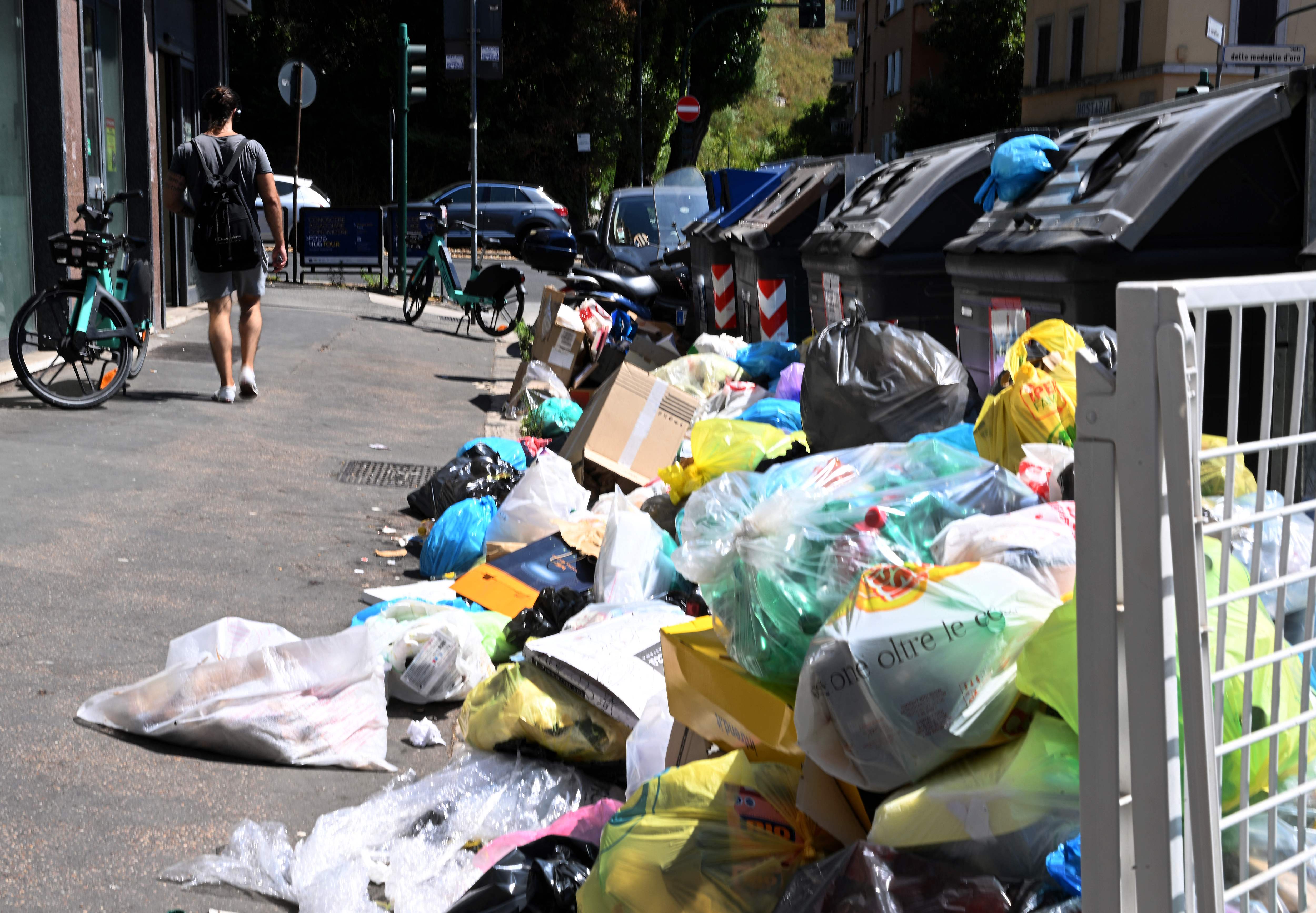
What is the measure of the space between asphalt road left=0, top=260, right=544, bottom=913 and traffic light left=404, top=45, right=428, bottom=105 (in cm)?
724

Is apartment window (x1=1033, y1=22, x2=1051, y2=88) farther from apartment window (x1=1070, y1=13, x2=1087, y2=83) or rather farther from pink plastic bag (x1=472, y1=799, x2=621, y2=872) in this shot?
pink plastic bag (x1=472, y1=799, x2=621, y2=872)

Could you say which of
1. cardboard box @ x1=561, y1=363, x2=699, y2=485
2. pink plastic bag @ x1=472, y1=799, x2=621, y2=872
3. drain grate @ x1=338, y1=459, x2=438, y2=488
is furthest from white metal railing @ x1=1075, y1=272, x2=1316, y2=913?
drain grate @ x1=338, y1=459, x2=438, y2=488

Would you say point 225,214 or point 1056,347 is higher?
point 225,214

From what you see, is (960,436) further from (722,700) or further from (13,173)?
(13,173)

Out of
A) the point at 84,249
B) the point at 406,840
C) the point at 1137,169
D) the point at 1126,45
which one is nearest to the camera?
the point at 406,840

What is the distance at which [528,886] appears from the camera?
7.70ft

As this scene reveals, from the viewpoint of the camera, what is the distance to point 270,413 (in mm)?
7555

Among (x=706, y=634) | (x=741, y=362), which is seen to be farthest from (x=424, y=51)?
(x=706, y=634)

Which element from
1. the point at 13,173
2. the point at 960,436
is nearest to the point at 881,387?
the point at 960,436

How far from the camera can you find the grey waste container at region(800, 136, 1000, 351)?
574cm

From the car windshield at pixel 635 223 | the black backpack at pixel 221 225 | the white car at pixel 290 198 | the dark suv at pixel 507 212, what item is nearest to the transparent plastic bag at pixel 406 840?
the black backpack at pixel 221 225

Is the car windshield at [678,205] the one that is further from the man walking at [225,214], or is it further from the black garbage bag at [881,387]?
the black garbage bag at [881,387]

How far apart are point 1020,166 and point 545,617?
2518 millimetres

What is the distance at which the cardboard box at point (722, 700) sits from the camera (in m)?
2.23
